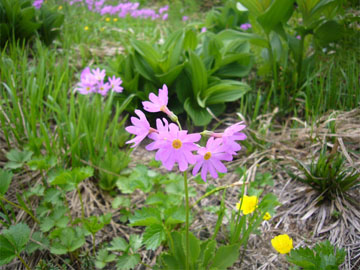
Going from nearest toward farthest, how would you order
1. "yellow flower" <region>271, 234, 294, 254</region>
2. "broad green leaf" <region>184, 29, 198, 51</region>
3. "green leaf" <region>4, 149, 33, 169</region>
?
"yellow flower" <region>271, 234, 294, 254</region> → "green leaf" <region>4, 149, 33, 169</region> → "broad green leaf" <region>184, 29, 198, 51</region>

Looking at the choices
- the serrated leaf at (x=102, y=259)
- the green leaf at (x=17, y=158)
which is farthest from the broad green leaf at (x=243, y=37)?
the serrated leaf at (x=102, y=259)

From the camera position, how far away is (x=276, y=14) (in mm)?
2059

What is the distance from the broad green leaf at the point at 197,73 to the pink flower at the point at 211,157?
1387 millimetres

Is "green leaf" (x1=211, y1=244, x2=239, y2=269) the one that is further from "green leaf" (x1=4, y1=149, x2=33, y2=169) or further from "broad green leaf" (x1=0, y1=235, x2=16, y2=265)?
"green leaf" (x1=4, y1=149, x2=33, y2=169)

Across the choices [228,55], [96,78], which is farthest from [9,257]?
[228,55]

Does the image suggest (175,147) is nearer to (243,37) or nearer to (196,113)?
(196,113)

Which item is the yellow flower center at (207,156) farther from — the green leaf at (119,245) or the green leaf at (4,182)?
the green leaf at (4,182)

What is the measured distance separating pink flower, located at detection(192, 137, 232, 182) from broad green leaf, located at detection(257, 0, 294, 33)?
1.68 meters

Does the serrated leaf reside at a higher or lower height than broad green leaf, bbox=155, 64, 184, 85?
lower

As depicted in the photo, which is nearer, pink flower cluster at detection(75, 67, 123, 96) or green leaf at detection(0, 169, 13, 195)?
green leaf at detection(0, 169, 13, 195)

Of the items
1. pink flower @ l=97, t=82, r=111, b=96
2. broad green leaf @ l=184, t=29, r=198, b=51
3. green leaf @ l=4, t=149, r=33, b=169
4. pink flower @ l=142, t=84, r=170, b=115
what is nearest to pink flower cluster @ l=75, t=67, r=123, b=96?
pink flower @ l=97, t=82, r=111, b=96

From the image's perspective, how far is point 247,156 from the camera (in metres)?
1.96

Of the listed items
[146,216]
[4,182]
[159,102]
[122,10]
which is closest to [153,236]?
[146,216]

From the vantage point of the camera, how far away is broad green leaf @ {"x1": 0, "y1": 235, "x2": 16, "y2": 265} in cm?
104
